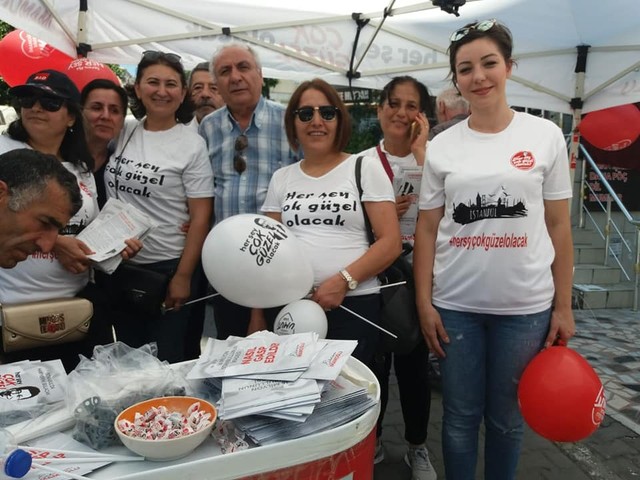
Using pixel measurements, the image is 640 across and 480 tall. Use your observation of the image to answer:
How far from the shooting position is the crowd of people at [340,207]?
5.78 ft

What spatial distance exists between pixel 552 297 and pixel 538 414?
421 millimetres

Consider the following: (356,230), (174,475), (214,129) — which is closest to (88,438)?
(174,475)

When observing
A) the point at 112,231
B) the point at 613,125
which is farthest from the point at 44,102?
the point at 613,125

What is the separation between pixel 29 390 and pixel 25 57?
440 centimetres

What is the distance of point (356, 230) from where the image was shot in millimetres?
2016

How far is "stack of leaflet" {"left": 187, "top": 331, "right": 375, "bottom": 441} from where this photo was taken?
3.84 ft

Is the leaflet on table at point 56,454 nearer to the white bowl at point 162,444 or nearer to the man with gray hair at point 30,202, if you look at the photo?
the white bowl at point 162,444

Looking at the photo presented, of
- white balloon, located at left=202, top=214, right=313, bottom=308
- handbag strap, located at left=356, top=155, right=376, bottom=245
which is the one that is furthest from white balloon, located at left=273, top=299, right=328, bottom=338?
handbag strap, located at left=356, top=155, right=376, bottom=245

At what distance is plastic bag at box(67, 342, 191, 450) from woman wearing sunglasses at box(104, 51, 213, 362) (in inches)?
41.4

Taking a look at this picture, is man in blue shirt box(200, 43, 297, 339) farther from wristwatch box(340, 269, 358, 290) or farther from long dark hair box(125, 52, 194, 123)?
wristwatch box(340, 269, 358, 290)

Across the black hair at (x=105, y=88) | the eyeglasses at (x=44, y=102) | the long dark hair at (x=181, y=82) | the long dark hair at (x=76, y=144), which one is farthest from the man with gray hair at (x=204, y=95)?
the eyeglasses at (x=44, y=102)

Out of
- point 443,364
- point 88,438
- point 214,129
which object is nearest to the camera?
point 88,438

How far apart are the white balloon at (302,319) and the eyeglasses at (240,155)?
37.0 inches

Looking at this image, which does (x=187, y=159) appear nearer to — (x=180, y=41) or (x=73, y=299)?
(x=73, y=299)
